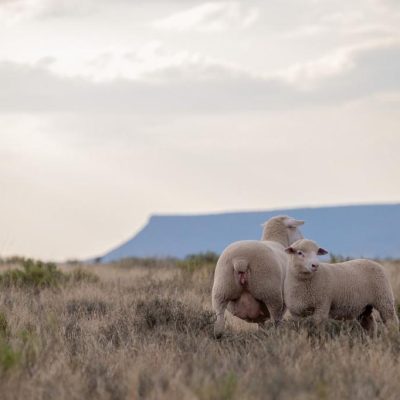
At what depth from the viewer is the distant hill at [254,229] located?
297 ft

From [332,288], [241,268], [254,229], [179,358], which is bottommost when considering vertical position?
[254,229]

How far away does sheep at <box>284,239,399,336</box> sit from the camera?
1032 centimetres

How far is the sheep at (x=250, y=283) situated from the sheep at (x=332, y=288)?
0.22 metres

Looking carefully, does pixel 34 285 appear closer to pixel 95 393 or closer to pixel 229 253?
pixel 229 253

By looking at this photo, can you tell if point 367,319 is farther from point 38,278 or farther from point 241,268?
point 38,278

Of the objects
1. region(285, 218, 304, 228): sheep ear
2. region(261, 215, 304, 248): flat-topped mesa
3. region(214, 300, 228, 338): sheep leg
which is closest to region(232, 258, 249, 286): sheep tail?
region(214, 300, 228, 338): sheep leg

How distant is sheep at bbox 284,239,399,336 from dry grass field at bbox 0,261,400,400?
19.6 inches

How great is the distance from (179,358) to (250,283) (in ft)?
9.10

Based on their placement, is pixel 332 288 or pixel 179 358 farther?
pixel 332 288

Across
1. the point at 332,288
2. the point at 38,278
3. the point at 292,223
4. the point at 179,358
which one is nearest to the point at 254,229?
the point at 38,278

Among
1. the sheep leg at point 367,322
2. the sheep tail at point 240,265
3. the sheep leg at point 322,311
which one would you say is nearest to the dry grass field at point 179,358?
the sheep leg at point 322,311

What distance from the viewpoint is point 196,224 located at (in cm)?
10206

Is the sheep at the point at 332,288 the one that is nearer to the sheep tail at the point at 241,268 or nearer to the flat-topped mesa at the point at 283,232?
the sheep tail at the point at 241,268

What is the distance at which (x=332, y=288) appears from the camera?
10570 millimetres
